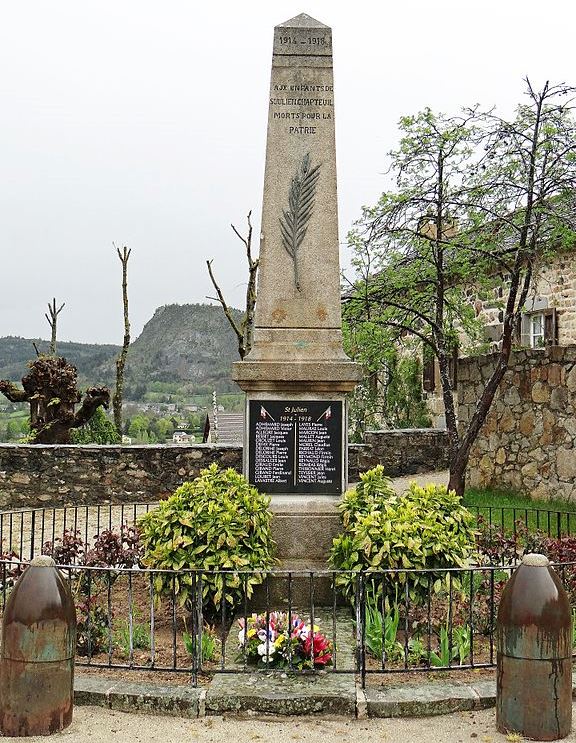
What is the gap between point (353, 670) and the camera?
Answer: 16.5 ft

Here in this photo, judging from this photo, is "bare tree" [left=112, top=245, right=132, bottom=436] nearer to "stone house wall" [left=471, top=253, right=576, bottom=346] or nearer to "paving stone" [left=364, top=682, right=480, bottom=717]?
"stone house wall" [left=471, top=253, right=576, bottom=346]

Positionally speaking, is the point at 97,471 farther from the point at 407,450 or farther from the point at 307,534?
the point at 307,534

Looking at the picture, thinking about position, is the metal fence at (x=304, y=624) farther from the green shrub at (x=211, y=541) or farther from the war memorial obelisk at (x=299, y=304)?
the war memorial obelisk at (x=299, y=304)

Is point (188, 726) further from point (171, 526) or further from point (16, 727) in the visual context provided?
point (171, 526)

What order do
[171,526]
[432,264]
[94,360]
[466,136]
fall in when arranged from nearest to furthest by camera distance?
[171,526] → [466,136] → [432,264] → [94,360]

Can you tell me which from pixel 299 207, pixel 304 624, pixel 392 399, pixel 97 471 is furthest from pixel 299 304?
pixel 392 399

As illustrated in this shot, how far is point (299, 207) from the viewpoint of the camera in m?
7.09

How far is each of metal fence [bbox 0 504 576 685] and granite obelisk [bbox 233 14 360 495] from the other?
40.6 inches

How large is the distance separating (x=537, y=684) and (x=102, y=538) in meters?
4.22

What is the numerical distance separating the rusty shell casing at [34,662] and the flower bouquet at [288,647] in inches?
50.0

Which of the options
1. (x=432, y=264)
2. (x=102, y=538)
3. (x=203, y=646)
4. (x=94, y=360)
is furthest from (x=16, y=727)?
(x=94, y=360)

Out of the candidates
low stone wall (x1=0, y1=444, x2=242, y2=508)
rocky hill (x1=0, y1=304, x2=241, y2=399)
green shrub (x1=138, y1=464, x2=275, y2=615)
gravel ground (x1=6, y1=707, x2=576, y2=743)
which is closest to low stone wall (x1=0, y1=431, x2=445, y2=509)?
low stone wall (x1=0, y1=444, x2=242, y2=508)

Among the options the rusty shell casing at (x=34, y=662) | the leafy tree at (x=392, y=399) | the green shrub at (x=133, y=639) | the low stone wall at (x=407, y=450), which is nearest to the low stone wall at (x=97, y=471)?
the low stone wall at (x=407, y=450)

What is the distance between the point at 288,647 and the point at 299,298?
3074mm
